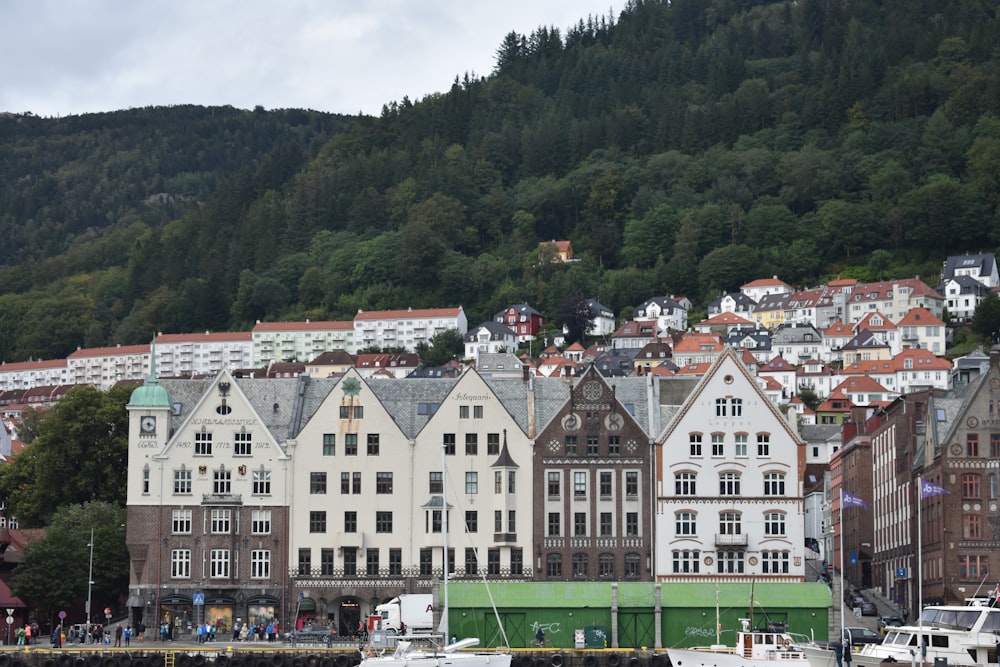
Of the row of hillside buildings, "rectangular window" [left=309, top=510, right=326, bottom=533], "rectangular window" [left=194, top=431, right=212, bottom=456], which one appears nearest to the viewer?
the row of hillside buildings

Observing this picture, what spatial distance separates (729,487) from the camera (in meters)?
91.1

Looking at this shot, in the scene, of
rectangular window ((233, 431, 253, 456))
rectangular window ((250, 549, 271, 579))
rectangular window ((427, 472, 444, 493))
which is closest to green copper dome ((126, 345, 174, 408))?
rectangular window ((233, 431, 253, 456))

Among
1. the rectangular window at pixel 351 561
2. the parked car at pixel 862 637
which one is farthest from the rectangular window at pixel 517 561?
the parked car at pixel 862 637

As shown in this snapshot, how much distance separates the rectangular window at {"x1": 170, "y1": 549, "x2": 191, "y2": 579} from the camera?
297ft

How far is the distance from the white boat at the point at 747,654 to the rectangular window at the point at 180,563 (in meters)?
28.6

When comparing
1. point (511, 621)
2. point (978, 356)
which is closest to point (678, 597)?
point (511, 621)

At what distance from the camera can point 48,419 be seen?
351 ft

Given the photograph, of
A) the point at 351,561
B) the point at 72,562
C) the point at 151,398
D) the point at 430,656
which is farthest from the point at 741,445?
the point at 72,562

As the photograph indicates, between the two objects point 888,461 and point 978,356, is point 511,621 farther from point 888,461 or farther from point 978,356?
point 978,356

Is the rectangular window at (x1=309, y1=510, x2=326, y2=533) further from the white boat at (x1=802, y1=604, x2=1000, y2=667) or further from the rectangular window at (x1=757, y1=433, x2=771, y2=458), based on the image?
the white boat at (x1=802, y1=604, x2=1000, y2=667)

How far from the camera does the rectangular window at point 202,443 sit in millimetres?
91812

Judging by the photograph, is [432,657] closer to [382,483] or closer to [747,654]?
[747,654]

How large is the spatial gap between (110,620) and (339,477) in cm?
1559

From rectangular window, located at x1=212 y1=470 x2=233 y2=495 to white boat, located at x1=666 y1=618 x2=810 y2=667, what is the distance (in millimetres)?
28095
